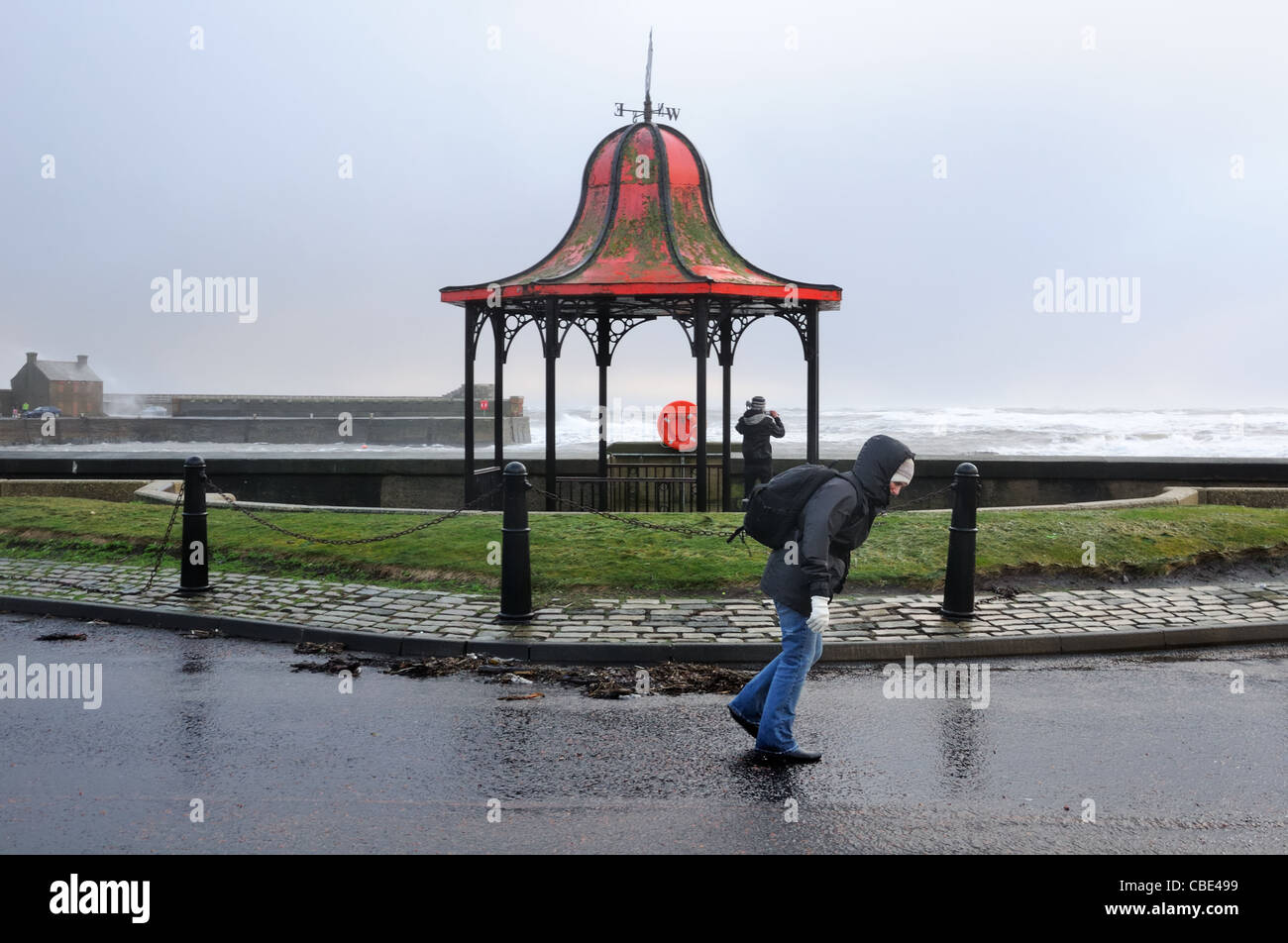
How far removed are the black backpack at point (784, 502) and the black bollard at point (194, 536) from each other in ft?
18.9

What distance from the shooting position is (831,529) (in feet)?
17.4

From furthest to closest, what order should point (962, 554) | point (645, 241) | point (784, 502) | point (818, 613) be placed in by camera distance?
point (645, 241), point (962, 554), point (784, 502), point (818, 613)

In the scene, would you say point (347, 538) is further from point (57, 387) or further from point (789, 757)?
point (57, 387)

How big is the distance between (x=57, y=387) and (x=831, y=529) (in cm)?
7513

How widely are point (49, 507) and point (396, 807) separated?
11.2 m

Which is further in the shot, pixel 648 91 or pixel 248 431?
pixel 248 431

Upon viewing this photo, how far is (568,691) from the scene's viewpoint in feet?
22.0

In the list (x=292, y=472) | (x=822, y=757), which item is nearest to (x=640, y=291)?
(x=292, y=472)

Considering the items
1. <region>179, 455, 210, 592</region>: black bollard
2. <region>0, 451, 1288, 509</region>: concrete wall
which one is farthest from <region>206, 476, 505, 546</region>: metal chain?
<region>0, 451, 1288, 509</region>: concrete wall

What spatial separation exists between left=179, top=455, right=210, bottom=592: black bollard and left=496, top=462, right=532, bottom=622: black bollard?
2.88 m

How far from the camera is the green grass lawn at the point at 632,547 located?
9633 millimetres

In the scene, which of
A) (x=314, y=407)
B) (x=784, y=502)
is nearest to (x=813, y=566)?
(x=784, y=502)

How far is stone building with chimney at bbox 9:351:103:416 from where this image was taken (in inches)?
2763
